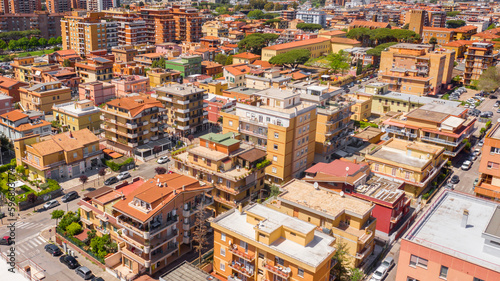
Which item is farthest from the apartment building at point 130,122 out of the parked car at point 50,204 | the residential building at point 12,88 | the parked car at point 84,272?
the residential building at point 12,88

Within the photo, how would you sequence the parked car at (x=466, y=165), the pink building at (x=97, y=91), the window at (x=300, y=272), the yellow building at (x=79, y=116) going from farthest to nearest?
the pink building at (x=97, y=91)
the yellow building at (x=79, y=116)
the parked car at (x=466, y=165)
the window at (x=300, y=272)

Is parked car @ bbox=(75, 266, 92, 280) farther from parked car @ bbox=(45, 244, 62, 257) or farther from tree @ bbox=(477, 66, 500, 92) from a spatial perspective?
tree @ bbox=(477, 66, 500, 92)

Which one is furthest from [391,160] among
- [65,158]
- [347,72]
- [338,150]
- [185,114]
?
[347,72]

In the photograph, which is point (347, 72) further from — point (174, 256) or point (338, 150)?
point (174, 256)

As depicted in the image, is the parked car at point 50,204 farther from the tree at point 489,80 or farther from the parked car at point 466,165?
the tree at point 489,80

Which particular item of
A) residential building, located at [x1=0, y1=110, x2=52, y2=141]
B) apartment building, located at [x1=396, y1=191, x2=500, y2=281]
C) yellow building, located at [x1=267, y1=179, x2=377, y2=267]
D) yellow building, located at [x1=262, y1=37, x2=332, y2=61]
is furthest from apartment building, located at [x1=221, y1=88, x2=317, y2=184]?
yellow building, located at [x1=262, y1=37, x2=332, y2=61]

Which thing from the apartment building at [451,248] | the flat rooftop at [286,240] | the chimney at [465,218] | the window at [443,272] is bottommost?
the flat rooftop at [286,240]
